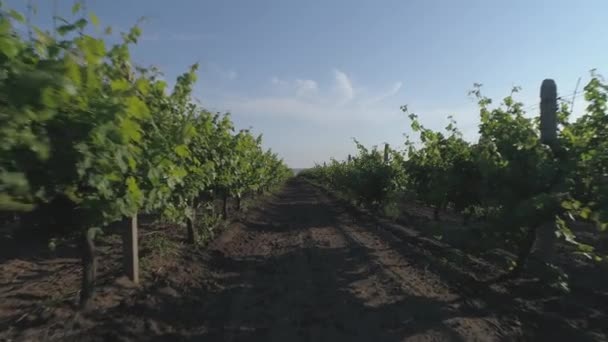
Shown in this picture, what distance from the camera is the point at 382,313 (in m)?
4.83

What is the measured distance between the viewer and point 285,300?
5363mm

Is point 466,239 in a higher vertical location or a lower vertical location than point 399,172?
lower

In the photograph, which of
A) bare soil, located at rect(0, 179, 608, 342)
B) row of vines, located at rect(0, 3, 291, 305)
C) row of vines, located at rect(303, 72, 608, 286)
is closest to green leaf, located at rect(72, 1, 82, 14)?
row of vines, located at rect(0, 3, 291, 305)

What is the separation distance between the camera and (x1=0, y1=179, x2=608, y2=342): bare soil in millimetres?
4172

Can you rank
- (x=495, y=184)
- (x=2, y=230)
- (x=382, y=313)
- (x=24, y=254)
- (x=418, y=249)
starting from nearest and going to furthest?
(x=382, y=313), (x=495, y=184), (x=24, y=254), (x=418, y=249), (x=2, y=230)

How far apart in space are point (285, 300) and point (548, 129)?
401 cm

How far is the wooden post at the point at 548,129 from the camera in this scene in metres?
5.22

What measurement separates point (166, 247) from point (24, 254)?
242cm

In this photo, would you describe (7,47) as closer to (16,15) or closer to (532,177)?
(16,15)

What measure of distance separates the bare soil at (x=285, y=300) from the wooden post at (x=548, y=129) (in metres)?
0.74

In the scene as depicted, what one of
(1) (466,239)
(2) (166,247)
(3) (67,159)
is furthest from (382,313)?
(2) (166,247)

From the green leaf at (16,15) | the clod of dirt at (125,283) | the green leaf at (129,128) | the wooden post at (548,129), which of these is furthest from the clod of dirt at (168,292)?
the wooden post at (548,129)

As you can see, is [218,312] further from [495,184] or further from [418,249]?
[418,249]

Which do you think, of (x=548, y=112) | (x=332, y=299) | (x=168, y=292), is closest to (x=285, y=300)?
(x=332, y=299)
